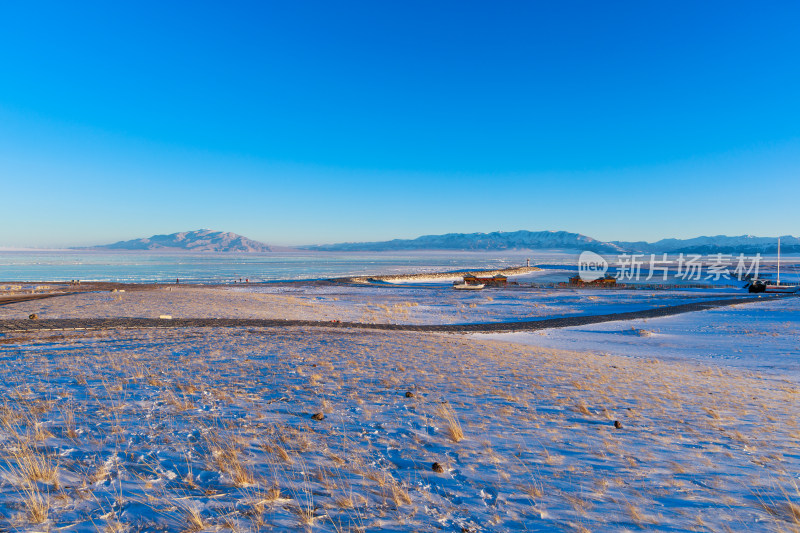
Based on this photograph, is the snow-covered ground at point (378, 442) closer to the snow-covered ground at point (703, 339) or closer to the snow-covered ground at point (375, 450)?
the snow-covered ground at point (375, 450)

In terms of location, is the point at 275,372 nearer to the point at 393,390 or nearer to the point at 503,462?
the point at 393,390

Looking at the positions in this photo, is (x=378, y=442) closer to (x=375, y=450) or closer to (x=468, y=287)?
(x=375, y=450)

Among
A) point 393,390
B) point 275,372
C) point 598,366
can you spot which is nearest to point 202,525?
point 393,390

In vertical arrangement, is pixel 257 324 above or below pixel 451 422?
below

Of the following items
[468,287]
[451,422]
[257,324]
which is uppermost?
[451,422]

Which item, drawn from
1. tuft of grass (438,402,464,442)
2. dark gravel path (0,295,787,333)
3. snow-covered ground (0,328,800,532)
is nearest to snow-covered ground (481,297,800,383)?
dark gravel path (0,295,787,333)

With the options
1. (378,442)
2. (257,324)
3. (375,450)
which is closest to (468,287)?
(257,324)

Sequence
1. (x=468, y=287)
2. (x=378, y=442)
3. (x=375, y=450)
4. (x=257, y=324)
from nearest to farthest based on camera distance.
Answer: (x=375, y=450)
(x=378, y=442)
(x=257, y=324)
(x=468, y=287)

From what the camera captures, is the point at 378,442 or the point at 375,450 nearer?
the point at 375,450

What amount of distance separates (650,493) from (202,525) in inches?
151

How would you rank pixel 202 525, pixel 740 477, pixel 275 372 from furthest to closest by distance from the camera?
pixel 275 372 → pixel 740 477 → pixel 202 525

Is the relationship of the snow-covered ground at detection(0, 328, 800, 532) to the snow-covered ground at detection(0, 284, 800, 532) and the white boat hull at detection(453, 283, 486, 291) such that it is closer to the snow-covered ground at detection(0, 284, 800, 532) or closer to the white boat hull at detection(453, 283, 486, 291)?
the snow-covered ground at detection(0, 284, 800, 532)

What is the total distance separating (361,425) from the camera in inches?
220

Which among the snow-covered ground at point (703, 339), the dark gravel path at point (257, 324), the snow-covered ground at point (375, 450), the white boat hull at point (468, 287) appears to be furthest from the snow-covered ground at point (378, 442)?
the white boat hull at point (468, 287)
